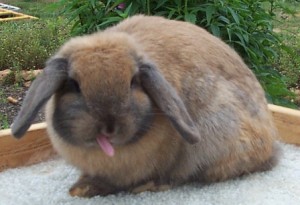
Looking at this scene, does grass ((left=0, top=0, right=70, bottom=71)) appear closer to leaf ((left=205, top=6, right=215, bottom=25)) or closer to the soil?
the soil

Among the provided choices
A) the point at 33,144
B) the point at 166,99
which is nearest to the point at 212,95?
the point at 166,99

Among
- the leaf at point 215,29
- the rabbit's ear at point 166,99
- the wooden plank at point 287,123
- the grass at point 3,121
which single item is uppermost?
the rabbit's ear at point 166,99

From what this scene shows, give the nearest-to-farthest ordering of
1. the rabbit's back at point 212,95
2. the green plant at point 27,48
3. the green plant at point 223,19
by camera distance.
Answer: the rabbit's back at point 212,95
the green plant at point 223,19
the green plant at point 27,48

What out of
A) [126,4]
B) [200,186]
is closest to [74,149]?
[200,186]

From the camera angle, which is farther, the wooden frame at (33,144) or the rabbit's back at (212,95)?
the wooden frame at (33,144)

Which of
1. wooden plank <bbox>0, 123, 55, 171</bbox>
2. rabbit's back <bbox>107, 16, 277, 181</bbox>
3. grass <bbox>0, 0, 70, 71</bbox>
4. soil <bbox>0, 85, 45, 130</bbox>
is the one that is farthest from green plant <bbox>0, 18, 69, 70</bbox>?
rabbit's back <bbox>107, 16, 277, 181</bbox>

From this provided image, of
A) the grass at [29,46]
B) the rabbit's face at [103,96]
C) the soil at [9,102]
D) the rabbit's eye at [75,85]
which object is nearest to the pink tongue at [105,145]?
the rabbit's face at [103,96]

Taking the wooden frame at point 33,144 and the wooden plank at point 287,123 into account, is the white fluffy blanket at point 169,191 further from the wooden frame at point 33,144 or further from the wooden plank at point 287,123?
the wooden plank at point 287,123

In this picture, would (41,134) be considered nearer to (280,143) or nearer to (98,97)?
(98,97)
